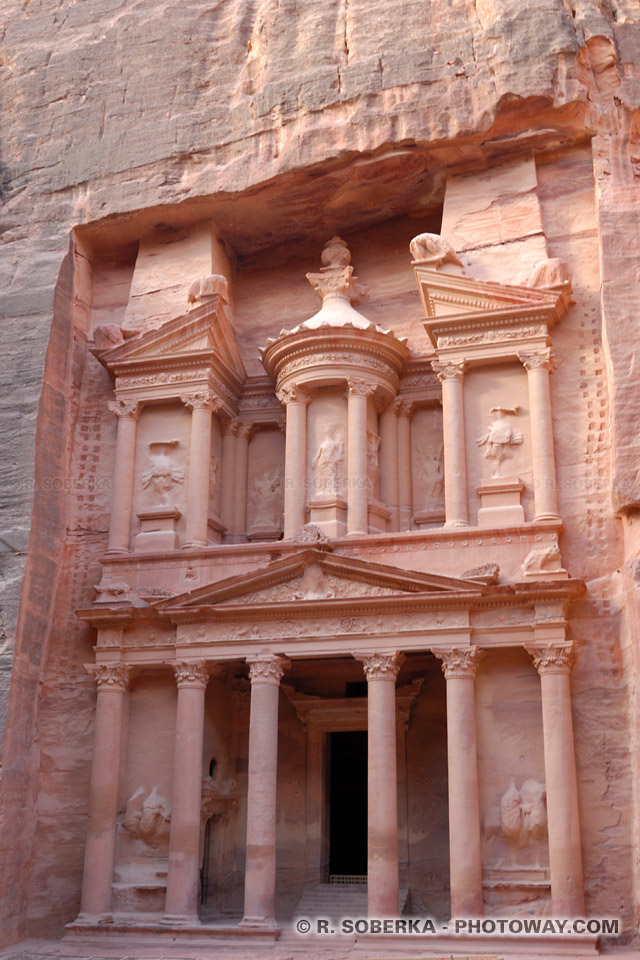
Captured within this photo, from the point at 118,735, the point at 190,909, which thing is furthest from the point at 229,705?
the point at 190,909

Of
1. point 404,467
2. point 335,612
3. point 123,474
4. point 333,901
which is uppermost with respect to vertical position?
point 404,467

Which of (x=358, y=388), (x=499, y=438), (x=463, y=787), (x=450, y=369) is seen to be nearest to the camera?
(x=463, y=787)

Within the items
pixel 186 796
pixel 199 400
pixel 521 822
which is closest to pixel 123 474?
pixel 199 400

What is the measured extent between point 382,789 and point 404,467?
5.59 metres

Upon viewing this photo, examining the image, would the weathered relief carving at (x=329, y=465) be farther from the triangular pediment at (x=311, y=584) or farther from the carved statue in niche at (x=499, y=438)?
the carved statue in niche at (x=499, y=438)

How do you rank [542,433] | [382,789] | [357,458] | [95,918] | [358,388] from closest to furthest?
1. [382,789]
2. [95,918]
3. [542,433]
4. [357,458]
5. [358,388]

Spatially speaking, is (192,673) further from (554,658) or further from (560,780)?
(560,780)

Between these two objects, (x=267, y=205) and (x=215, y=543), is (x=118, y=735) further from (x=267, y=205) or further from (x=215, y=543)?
(x=267, y=205)

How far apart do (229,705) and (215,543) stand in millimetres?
2716

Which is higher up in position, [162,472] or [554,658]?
[162,472]

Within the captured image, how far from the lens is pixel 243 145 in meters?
18.8

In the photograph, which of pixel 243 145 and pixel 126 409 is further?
pixel 243 145

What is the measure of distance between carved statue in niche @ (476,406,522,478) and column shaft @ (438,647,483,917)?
3081mm

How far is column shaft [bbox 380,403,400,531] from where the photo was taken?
58.3 feet
